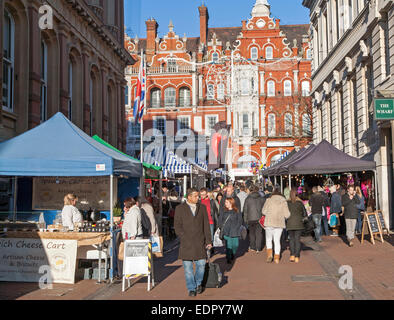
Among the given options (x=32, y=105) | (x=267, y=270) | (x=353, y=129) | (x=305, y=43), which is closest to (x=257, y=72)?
(x=305, y=43)

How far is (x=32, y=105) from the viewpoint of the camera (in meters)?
16.9

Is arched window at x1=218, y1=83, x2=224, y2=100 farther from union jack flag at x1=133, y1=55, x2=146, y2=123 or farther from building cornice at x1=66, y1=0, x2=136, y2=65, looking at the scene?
union jack flag at x1=133, y1=55, x2=146, y2=123

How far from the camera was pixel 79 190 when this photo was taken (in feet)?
47.2

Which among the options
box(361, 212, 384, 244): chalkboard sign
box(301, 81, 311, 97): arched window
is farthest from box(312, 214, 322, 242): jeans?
box(301, 81, 311, 97): arched window

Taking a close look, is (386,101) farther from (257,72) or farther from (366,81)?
(257,72)

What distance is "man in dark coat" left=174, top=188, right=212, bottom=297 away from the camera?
27.0ft

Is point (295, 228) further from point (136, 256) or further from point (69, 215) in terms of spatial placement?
point (69, 215)

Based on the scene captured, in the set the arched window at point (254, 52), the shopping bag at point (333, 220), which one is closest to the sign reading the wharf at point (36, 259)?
the shopping bag at point (333, 220)

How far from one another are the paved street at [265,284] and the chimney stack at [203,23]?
174 feet

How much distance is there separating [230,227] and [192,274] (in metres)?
3.76

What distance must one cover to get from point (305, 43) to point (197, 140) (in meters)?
17.7

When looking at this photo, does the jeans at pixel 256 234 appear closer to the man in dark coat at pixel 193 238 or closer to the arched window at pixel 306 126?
the man in dark coat at pixel 193 238

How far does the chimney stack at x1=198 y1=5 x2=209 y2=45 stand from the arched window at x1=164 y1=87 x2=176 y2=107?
8.58m

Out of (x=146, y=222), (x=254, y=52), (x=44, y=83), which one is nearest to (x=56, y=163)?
(x=146, y=222)
